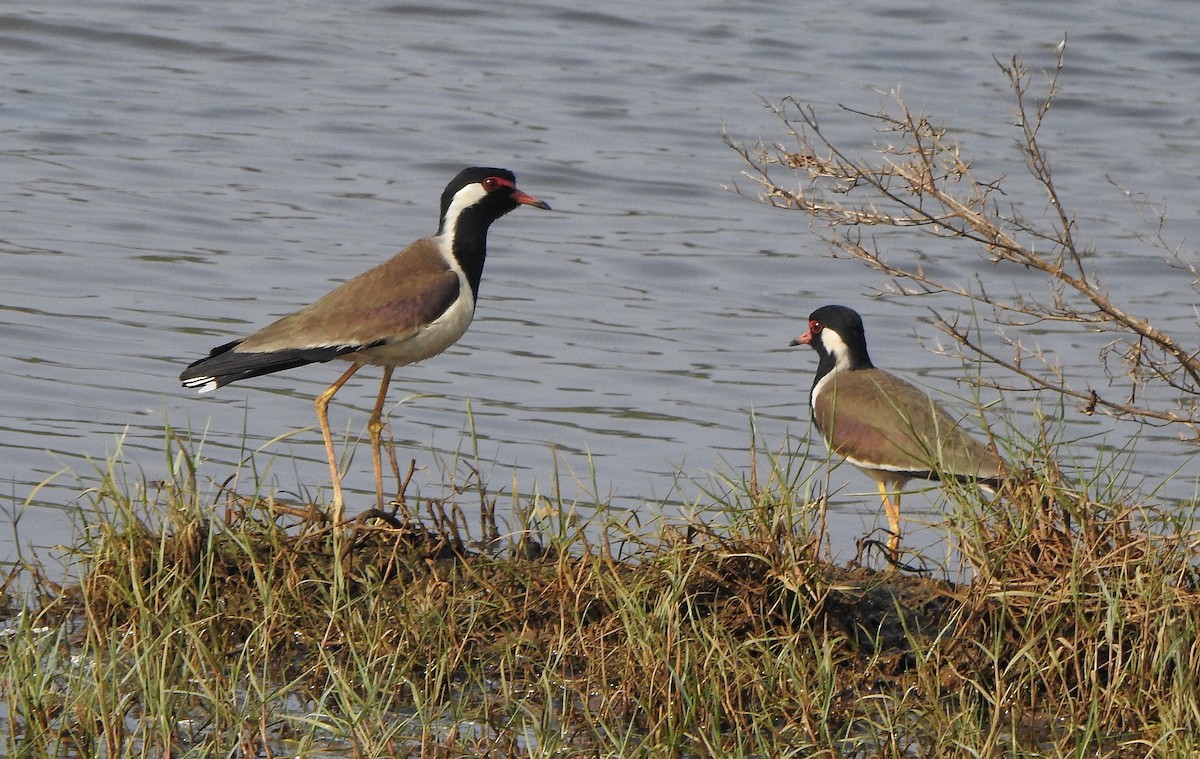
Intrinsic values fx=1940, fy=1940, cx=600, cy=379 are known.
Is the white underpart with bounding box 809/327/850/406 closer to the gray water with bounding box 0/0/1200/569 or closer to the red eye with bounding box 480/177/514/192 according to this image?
the gray water with bounding box 0/0/1200/569

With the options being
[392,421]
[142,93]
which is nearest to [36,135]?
[142,93]

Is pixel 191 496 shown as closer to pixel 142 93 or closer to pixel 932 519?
pixel 932 519

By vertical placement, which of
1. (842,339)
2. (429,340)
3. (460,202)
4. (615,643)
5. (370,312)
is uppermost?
(460,202)

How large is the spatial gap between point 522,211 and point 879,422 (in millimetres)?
7496

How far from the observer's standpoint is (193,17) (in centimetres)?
1844

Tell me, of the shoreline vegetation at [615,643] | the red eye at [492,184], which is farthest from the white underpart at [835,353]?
the shoreline vegetation at [615,643]

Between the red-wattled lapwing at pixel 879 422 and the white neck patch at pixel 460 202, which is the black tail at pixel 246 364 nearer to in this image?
the white neck patch at pixel 460 202

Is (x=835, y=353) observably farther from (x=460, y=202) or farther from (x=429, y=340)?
(x=429, y=340)

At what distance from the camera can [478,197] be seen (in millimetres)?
7562

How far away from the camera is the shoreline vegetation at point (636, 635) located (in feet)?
15.7

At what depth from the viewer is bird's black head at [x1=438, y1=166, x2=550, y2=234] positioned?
297 inches

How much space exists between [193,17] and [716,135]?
5633 mm

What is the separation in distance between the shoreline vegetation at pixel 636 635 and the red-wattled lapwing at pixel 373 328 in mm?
1044

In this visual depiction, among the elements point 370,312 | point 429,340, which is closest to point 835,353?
point 429,340
